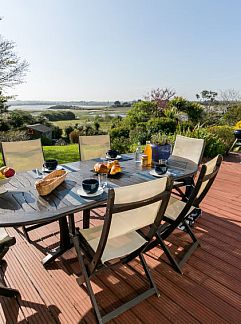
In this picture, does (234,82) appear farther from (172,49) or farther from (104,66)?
(104,66)

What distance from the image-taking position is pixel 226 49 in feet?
35.3

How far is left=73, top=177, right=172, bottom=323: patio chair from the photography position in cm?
137

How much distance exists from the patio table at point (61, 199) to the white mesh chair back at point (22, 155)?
24.0 inches

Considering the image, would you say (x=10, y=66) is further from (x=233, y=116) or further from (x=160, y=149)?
(x=233, y=116)

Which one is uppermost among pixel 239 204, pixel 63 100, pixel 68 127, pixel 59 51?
pixel 59 51

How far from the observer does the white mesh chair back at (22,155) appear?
2.76 metres

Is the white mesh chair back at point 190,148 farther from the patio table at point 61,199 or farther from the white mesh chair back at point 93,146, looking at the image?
the white mesh chair back at point 93,146

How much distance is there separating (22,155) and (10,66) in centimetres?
826

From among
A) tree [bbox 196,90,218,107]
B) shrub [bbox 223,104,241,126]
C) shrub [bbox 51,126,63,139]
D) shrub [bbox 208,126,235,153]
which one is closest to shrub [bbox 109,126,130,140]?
shrub [bbox 208,126,235,153]

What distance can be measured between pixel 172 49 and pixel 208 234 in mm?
10363

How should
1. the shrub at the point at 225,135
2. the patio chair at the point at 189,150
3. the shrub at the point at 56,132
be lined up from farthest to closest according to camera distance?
1. the shrub at the point at 56,132
2. the shrub at the point at 225,135
3. the patio chair at the point at 189,150

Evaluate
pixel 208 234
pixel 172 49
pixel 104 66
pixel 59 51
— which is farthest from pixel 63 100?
pixel 208 234

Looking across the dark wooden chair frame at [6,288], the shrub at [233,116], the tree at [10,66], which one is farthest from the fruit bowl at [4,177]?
Result: the shrub at [233,116]

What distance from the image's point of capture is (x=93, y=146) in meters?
3.45
